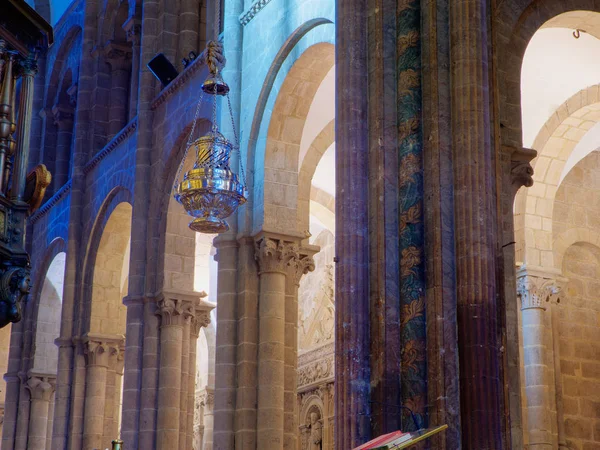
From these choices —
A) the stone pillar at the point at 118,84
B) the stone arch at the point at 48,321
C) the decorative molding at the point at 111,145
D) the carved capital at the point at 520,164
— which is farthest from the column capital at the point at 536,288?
the stone arch at the point at 48,321

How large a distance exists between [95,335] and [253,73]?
6.26m

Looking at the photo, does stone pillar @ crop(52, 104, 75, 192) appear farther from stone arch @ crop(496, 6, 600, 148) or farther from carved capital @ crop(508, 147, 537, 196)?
carved capital @ crop(508, 147, 537, 196)

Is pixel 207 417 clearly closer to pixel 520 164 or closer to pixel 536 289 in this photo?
pixel 536 289

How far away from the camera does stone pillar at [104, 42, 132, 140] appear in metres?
19.5

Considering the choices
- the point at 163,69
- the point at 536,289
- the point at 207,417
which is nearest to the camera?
the point at 536,289

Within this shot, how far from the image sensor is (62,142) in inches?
876

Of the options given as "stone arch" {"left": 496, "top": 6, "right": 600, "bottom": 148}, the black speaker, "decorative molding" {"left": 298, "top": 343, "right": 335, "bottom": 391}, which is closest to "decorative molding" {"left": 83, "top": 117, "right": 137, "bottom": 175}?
the black speaker

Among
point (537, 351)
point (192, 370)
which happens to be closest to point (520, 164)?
point (537, 351)

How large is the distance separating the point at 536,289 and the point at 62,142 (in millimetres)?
10988

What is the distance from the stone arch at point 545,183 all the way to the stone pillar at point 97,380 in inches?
274

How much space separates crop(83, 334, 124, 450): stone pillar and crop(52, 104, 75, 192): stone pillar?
16.0 feet

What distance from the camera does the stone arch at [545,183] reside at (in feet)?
49.2

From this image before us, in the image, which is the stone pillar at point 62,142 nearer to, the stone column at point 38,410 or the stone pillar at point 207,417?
the stone column at point 38,410

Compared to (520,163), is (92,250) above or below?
above
